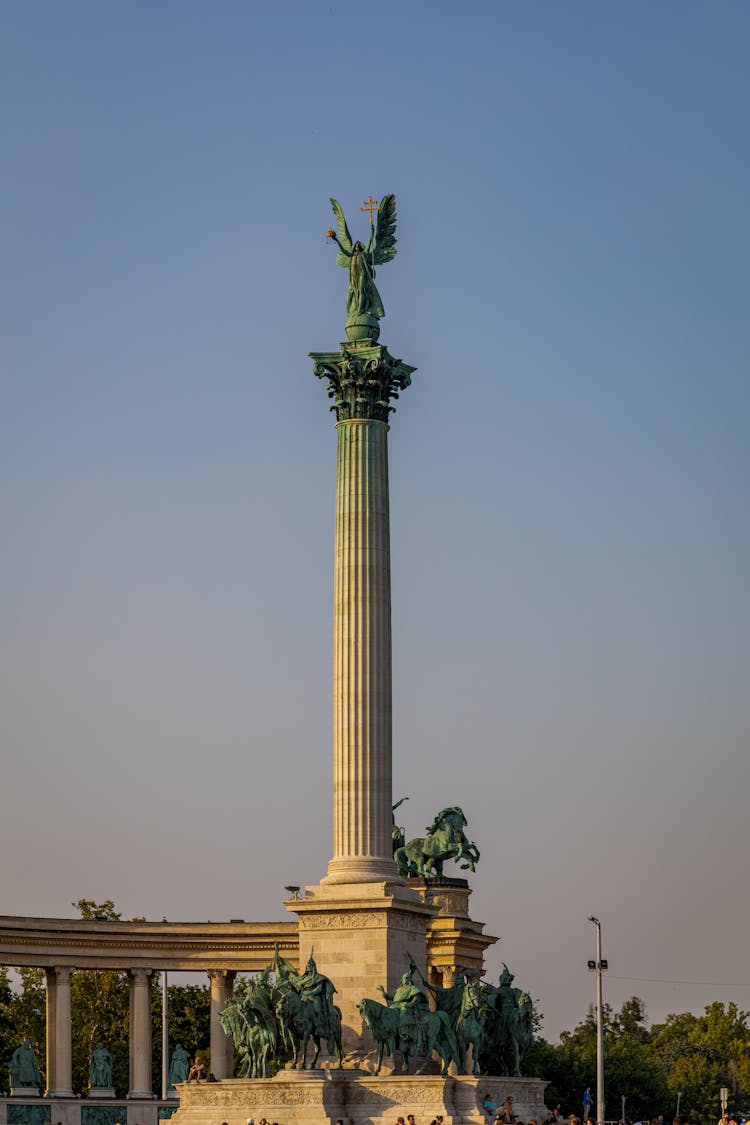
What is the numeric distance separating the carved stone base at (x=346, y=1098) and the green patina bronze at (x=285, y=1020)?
35.4 inches

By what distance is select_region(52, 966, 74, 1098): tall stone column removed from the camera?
274 feet

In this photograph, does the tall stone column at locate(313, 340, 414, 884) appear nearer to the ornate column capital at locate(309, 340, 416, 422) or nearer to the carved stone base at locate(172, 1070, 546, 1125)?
the ornate column capital at locate(309, 340, 416, 422)

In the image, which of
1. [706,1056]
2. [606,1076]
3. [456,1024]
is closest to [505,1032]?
[456,1024]

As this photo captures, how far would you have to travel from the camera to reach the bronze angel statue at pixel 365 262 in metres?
67.1

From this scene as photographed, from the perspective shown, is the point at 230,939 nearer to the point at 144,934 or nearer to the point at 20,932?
the point at 144,934

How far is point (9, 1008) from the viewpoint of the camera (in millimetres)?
113250

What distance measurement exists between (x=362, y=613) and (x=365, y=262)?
40.4ft

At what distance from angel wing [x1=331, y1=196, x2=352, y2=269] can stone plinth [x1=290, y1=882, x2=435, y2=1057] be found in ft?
69.4

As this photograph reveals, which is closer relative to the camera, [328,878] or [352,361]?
[328,878]

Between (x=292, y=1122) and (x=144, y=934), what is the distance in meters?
29.8

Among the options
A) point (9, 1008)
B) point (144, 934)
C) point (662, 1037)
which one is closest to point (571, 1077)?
point (9, 1008)

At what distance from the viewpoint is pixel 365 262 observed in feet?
222

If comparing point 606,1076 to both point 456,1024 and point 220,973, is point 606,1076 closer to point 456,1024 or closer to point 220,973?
point 220,973

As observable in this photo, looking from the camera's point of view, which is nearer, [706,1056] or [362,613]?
[362,613]
